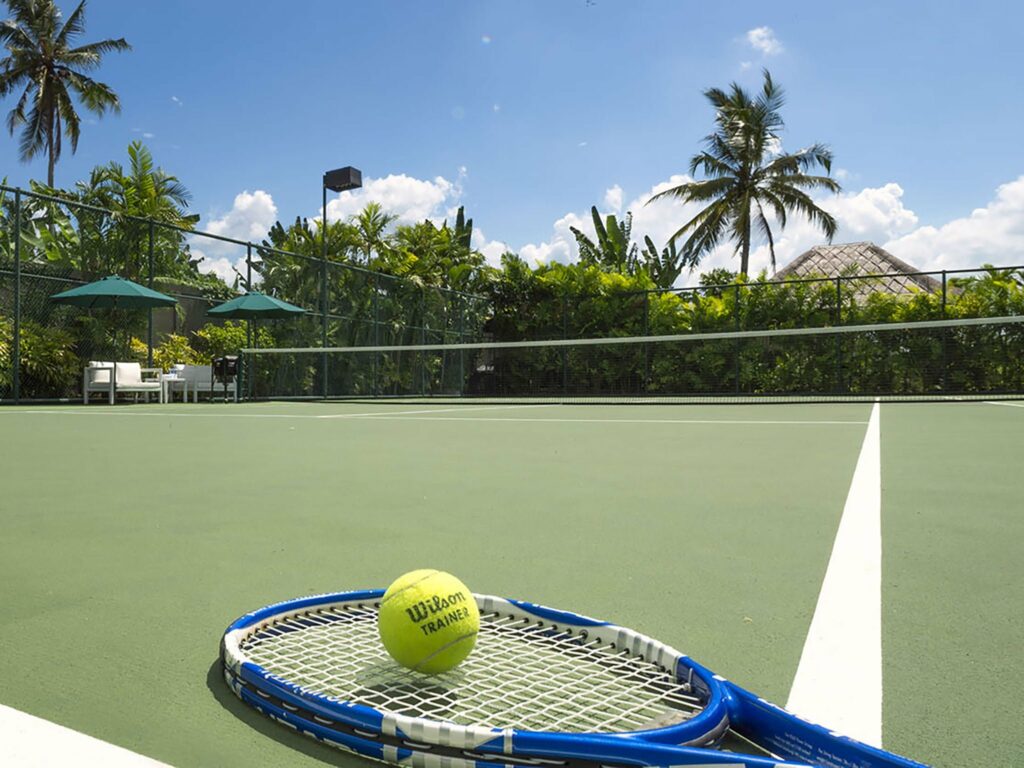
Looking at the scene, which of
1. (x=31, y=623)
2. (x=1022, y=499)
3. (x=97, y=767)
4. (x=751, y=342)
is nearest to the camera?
(x=97, y=767)

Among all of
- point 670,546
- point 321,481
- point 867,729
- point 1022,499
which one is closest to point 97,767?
point 867,729

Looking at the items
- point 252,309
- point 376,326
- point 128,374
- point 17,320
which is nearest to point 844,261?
point 376,326

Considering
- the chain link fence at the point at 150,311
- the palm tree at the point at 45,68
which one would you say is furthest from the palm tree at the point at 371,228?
the palm tree at the point at 45,68

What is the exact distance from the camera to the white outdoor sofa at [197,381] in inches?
623

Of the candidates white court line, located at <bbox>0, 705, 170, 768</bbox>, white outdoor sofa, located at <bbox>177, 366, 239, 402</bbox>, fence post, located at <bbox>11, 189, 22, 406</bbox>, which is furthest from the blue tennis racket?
white outdoor sofa, located at <bbox>177, 366, 239, 402</bbox>

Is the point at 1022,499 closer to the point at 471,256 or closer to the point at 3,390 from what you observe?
the point at 3,390

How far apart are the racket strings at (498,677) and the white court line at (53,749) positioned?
29 centimetres

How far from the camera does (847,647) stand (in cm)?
173

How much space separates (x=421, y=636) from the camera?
1479 mm

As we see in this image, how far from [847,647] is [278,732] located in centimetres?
116

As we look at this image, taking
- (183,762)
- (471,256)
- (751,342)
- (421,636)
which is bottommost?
(183,762)

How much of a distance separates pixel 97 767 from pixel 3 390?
557 inches

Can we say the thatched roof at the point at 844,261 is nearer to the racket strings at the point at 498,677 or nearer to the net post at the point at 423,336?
the net post at the point at 423,336

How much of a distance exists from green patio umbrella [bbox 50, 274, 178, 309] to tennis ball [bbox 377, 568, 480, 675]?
43.3 feet
